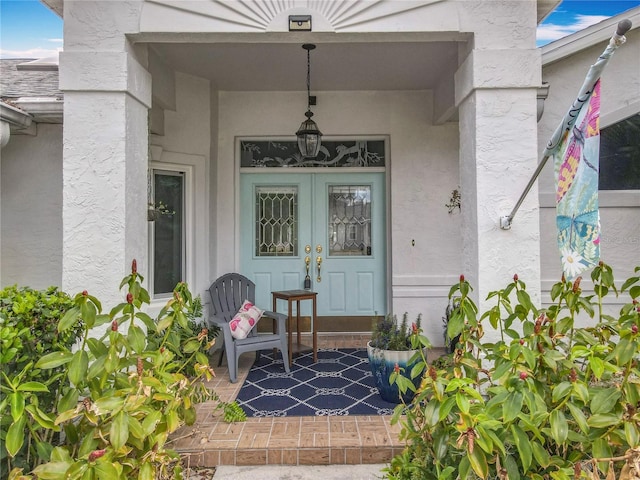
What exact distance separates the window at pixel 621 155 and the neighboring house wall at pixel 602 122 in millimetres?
91

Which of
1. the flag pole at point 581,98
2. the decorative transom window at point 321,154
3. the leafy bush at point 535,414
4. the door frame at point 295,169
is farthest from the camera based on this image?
the decorative transom window at point 321,154

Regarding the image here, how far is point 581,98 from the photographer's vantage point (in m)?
1.89

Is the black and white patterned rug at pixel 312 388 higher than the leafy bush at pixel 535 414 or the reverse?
the reverse

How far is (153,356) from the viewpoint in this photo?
6.14 ft

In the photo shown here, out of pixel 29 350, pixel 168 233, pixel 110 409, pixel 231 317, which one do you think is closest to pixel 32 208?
pixel 168 233

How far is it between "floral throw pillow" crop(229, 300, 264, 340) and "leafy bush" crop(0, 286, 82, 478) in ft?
5.32

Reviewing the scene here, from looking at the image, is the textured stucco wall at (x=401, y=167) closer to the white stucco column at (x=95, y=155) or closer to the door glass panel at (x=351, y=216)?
the door glass panel at (x=351, y=216)

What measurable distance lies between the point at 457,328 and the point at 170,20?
244cm

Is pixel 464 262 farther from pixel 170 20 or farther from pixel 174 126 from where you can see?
pixel 174 126

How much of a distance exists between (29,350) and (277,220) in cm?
337

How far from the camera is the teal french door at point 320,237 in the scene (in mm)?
5059

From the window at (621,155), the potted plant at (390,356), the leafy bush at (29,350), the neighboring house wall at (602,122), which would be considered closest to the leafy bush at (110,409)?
the leafy bush at (29,350)

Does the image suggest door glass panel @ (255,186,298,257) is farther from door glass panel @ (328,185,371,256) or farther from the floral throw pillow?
the floral throw pillow

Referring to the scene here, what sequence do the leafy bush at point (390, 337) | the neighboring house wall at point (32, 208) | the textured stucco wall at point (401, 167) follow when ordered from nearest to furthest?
the leafy bush at point (390, 337), the neighboring house wall at point (32, 208), the textured stucco wall at point (401, 167)
